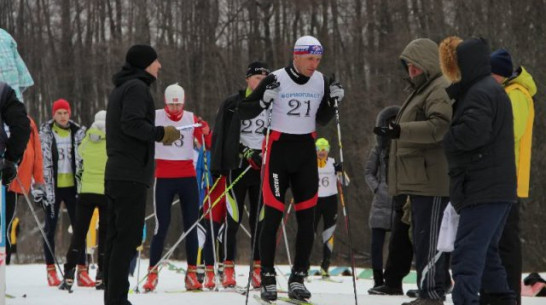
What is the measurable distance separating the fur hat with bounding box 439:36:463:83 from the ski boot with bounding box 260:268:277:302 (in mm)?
2230

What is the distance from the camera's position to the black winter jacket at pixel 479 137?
237 inches

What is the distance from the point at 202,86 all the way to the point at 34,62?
9759 millimetres

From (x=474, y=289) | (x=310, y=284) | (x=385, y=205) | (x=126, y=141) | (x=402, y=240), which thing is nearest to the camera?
(x=474, y=289)

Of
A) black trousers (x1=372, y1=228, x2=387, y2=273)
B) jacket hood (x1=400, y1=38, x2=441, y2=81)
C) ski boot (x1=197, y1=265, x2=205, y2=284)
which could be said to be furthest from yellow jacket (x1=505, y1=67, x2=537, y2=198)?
ski boot (x1=197, y1=265, x2=205, y2=284)

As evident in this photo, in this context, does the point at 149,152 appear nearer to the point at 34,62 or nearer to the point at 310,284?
the point at 310,284

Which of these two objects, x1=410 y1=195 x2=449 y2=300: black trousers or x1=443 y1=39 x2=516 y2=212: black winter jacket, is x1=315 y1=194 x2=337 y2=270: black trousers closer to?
x1=410 y1=195 x2=449 y2=300: black trousers

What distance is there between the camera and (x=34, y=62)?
4472 cm

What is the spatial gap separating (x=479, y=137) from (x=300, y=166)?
6.44 feet

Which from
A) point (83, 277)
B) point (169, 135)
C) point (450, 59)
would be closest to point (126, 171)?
point (169, 135)

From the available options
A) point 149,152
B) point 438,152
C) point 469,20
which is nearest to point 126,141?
point 149,152

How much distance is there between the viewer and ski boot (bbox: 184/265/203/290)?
947cm

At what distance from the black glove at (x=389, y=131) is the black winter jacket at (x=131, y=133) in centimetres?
161

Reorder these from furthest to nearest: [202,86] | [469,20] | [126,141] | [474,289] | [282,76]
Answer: [202,86] → [469,20] → [282,76] → [126,141] → [474,289]

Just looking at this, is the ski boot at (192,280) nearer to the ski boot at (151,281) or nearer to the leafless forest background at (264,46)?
the ski boot at (151,281)
